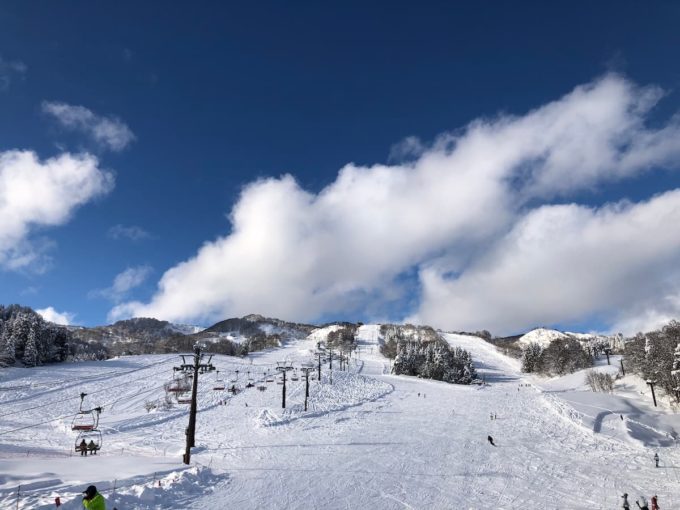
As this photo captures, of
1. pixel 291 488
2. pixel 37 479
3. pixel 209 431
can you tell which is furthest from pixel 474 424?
pixel 37 479

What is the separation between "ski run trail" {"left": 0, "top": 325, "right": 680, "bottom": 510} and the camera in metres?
21.1

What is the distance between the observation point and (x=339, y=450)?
115 feet

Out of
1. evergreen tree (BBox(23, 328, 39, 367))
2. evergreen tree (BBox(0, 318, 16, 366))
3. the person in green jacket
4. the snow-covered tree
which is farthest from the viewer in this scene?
the snow-covered tree

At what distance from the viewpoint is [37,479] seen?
60.5 feet

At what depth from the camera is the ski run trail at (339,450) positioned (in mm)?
21125

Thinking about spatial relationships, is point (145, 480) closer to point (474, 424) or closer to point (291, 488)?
point (291, 488)

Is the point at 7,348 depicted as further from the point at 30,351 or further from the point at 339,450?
the point at 339,450

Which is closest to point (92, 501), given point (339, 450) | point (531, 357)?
point (339, 450)

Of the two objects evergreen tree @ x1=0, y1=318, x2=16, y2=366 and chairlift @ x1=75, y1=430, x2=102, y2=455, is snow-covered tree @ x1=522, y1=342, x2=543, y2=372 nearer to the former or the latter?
chairlift @ x1=75, y1=430, x2=102, y2=455

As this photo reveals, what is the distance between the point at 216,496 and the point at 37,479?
7112mm

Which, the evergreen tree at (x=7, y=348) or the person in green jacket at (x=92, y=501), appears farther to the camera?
the evergreen tree at (x=7, y=348)

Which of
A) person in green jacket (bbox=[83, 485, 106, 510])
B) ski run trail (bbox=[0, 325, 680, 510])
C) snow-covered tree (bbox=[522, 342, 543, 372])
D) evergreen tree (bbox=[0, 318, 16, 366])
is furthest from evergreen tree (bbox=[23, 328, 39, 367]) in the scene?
snow-covered tree (bbox=[522, 342, 543, 372])

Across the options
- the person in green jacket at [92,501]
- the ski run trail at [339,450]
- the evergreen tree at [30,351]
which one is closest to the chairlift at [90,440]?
the ski run trail at [339,450]

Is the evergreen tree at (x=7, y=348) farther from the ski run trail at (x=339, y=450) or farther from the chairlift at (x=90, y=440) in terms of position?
the chairlift at (x=90, y=440)
